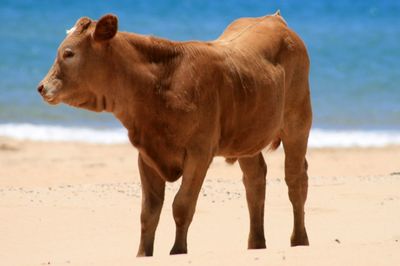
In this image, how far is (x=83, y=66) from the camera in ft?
29.1

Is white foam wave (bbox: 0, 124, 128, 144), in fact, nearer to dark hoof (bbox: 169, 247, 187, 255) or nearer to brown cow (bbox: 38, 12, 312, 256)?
brown cow (bbox: 38, 12, 312, 256)

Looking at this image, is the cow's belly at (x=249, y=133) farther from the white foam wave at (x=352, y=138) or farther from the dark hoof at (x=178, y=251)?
the white foam wave at (x=352, y=138)

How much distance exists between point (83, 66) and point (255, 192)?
8.76ft

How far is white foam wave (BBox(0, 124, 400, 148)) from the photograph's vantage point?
21.8 metres

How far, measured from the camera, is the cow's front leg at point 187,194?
8898mm

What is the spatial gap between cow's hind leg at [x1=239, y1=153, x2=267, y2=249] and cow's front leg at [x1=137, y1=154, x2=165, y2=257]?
1517 millimetres

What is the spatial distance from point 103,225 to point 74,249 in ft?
3.70

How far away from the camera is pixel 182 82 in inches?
356

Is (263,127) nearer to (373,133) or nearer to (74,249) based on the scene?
(74,249)

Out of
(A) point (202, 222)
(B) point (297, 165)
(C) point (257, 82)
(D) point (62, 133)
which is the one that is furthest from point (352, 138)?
(C) point (257, 82)

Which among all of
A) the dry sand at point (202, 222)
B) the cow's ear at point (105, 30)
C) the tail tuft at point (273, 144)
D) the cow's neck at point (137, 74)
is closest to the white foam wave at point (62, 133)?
the dry sand at point (202, 222)

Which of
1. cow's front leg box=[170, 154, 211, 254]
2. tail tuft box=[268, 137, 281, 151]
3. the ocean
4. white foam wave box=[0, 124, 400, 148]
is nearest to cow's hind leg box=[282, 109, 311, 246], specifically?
tail tuft box=[268, 137, 281, 151]

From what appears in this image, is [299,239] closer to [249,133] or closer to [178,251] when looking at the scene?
[249,133]

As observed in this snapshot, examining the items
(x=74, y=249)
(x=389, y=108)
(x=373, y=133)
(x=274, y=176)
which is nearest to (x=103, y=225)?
(x=74, y=249)
